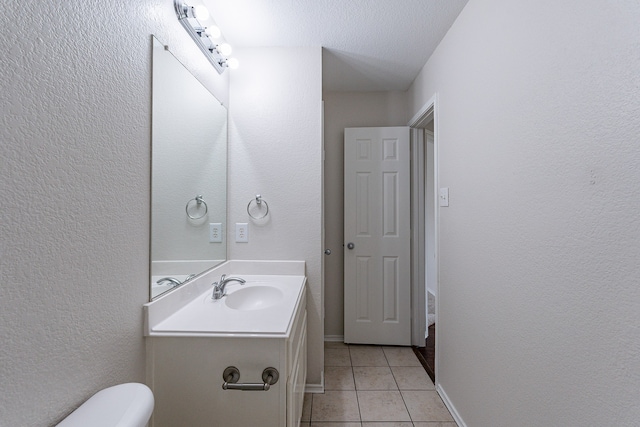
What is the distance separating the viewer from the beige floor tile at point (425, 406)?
1.70 m

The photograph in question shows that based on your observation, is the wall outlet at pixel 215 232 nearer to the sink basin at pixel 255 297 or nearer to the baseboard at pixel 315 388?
the sink basin at pixel 255 297

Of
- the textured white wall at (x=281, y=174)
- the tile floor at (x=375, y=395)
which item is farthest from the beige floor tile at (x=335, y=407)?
the textured white wall at (x=281, y=174)

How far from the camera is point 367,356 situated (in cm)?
244

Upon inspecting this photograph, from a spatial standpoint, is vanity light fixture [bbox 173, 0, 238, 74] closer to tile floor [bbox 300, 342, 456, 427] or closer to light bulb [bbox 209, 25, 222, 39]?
light bulb [bbox 209, 25, 222, 39]

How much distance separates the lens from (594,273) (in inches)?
32.0

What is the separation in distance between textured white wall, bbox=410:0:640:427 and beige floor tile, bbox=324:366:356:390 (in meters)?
0.72

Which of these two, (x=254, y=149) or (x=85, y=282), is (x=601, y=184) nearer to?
(x=85, y=282)

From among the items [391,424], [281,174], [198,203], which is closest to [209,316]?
[198,203]

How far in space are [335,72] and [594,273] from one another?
86.0 inches

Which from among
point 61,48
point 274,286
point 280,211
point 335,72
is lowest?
point 274,286

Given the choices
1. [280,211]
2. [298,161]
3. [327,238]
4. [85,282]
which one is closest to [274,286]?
[280,211]

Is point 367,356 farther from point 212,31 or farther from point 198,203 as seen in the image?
point 212,31

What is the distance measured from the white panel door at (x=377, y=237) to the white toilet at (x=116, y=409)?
80.9 inches

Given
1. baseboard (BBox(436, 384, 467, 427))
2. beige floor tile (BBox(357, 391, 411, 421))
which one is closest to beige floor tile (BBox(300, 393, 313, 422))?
beige floor tile (BBox(357, 391, 411, 421))
